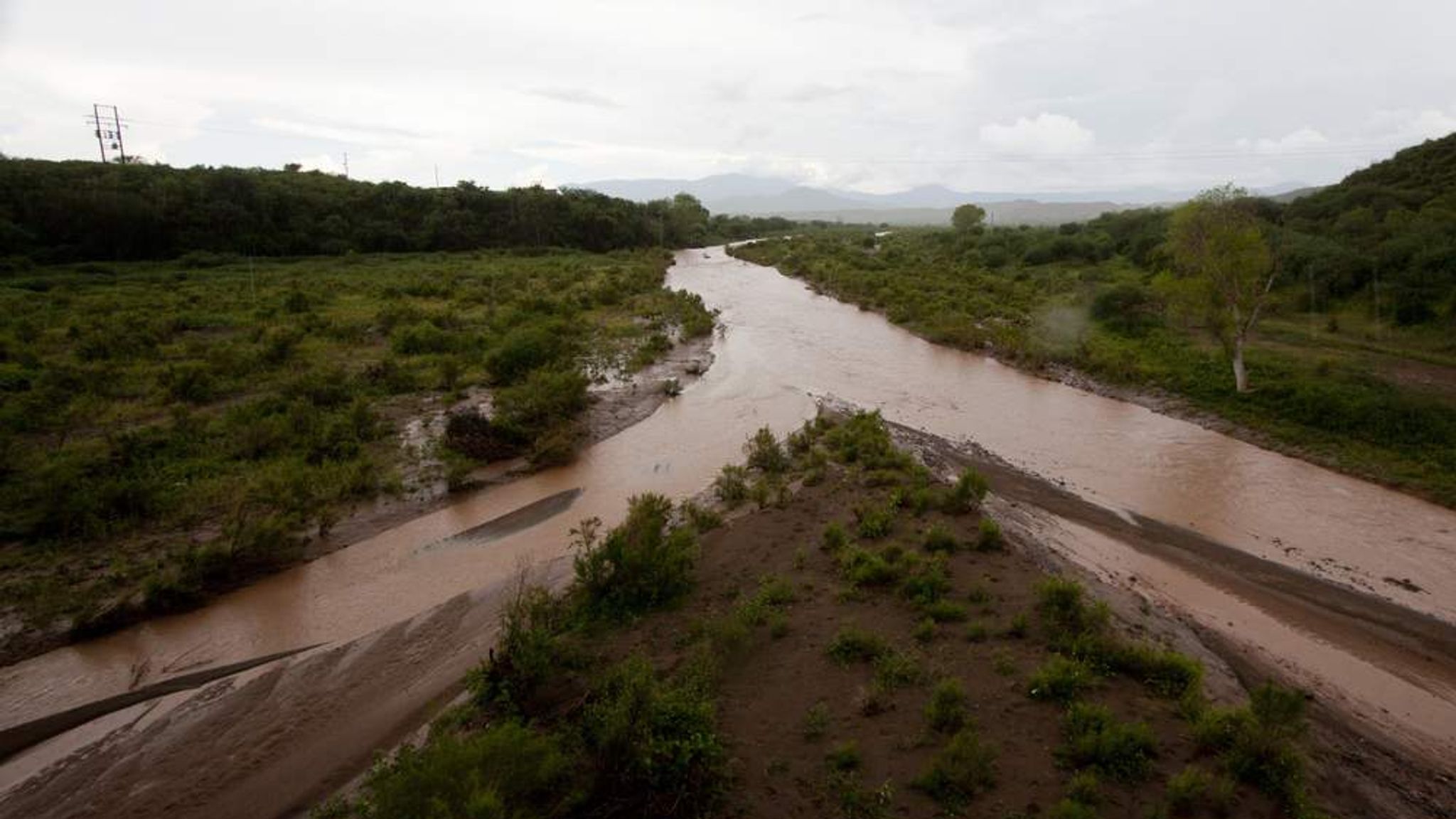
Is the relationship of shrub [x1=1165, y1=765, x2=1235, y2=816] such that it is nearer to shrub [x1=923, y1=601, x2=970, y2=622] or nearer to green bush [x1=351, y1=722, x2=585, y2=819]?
shrub [x1=923, y1=601, x2=970, y2=622]

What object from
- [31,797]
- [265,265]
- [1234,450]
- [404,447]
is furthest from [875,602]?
[265,265]

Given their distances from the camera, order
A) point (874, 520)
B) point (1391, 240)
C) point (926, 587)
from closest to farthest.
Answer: point (926, 587) < point (874, 520) < point (1391, 240)

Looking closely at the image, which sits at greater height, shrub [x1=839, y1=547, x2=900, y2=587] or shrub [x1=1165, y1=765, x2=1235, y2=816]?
shrub [x1=839, y1=547, x2=900, y2=587]

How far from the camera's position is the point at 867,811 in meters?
6.11

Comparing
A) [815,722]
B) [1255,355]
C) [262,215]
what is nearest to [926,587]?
[815,722]

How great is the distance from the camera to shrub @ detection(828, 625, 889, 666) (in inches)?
325

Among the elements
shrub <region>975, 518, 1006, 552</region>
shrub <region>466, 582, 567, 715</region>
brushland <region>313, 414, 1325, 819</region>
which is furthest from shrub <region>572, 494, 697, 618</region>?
shrub <region>975, 518, 1006, 552</region>

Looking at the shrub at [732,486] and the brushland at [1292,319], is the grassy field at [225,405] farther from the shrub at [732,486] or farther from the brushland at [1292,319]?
the brushland at [1292,319]

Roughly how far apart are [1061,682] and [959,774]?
1.95 m

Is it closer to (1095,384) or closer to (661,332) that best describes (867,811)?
(1095,384)

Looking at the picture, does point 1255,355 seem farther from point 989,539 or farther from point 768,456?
point 768,456

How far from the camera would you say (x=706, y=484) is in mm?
14836

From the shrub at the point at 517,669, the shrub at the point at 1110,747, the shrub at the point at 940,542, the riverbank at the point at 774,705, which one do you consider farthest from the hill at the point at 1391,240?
the shrub at the point at 517,669

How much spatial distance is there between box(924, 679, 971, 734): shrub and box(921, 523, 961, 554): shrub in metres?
3.42
